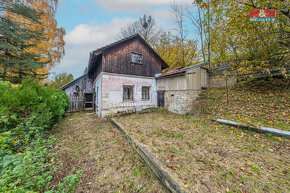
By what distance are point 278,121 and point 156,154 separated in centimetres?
561

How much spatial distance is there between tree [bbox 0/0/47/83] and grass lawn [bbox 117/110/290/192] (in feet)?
41.7

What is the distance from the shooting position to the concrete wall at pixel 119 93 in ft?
25.0

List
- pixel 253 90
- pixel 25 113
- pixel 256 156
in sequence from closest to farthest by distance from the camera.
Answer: pixel 256 156 < pixel 25 113 < pixel 253 90

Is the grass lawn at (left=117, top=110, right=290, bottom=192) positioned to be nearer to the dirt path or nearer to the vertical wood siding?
the dirt path

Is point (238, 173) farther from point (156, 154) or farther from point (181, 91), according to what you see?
point (181, 91)

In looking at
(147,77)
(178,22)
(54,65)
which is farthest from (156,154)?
(178,22)

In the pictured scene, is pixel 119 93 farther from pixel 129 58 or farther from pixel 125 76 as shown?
pixel 129 58

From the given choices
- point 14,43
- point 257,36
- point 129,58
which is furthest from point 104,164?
point 14,43

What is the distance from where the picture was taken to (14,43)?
943 centimetres

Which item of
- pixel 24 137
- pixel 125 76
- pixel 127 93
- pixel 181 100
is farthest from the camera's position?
pixel 127 93

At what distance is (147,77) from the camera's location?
9.55 m

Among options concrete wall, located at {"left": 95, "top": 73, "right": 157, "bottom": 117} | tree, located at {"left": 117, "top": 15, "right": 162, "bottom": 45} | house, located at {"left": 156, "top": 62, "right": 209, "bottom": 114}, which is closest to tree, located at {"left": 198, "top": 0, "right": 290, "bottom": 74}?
house, located at {"left": 156, "top": 62, "right": 209, "bottom": 114}

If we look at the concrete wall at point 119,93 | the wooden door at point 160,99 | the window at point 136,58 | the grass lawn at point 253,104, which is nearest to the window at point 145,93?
the concrete wall at point 119,93

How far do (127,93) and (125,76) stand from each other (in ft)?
4.64
